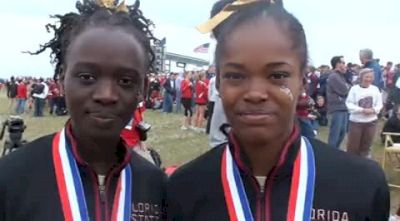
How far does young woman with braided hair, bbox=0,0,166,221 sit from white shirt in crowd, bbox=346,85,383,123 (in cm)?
693

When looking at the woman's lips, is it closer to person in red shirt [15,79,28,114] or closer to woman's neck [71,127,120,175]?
woman's neck [71,127,120,175]

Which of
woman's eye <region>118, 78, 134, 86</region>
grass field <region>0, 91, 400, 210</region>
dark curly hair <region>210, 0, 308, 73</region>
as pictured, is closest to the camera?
dark curly hair <region>210, 0, 308, 73</region>

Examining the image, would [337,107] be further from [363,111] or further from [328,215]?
[328,215]

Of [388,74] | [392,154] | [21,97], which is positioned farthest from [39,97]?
[392,154]

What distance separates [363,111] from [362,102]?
0.52 ft

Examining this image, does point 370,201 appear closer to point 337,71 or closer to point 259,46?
point 259,46

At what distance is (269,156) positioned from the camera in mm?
2260

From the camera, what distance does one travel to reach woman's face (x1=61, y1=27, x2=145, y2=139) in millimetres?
2299

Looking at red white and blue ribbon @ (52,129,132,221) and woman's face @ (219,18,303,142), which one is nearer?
woman's face @ (219,18,303,142)

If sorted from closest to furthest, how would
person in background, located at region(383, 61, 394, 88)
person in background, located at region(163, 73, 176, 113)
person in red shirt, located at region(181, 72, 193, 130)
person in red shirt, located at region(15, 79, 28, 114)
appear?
person in background, located at region(383, 61, 394, 88) < person in red shirt, located at region(181, 72, 193, 130) < person in background, located at region(163, 73, 176, 113) < person in red shirt, located at region(15, 79, 28, 114)

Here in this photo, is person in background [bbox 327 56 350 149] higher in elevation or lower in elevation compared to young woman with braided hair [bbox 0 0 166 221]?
lower

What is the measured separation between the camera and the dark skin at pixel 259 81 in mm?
2121

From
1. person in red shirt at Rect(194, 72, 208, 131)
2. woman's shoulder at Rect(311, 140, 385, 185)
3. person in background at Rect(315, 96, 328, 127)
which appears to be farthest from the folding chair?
woman's shoulder at Rect(311, 140, 385, 185)

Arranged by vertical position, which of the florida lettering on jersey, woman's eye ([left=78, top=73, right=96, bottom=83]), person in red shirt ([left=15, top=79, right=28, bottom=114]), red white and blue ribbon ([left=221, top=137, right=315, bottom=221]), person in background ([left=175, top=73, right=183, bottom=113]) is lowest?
person in red shirt ([left=15, top=79, right=28, bottom=114])
